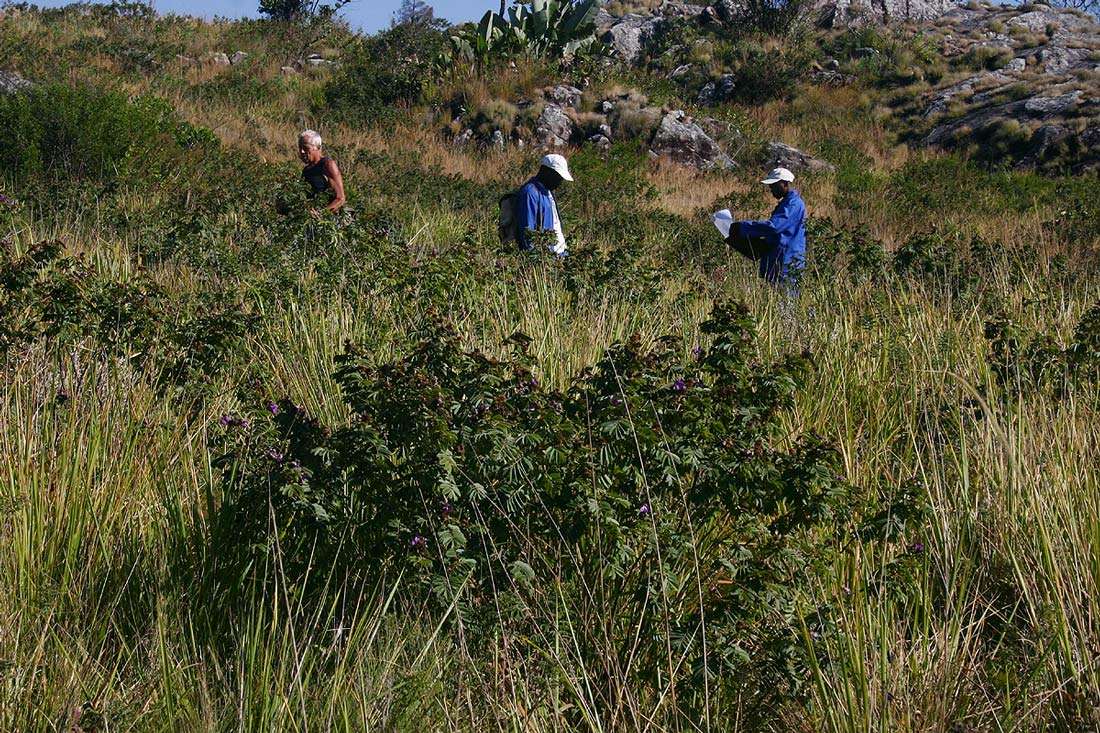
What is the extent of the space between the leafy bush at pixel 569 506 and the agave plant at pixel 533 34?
20.5 meters

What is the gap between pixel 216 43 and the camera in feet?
82.7

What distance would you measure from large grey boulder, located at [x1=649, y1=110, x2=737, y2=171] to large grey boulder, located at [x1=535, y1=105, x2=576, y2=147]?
1570 millimetres

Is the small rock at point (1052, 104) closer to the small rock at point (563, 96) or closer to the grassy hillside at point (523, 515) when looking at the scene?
the small rock at point (563, 96)

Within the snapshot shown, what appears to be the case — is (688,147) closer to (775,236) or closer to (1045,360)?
(775,236)

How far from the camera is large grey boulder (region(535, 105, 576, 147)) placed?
66.3ft

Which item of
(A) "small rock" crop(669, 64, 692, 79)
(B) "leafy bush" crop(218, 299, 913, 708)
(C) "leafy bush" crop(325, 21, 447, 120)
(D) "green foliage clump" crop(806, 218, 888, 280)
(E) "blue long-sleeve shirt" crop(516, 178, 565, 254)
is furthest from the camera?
(A) "small rock" crop(669, 64, 692, 79)

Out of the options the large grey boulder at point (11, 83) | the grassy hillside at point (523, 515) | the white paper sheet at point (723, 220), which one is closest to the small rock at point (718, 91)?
the large grey boulder at point (11, 83)

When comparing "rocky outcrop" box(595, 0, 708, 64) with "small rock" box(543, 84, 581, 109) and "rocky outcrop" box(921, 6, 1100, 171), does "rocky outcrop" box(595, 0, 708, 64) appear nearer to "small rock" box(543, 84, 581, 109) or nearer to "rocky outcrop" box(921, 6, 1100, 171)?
"small rock" box(543, 84, 581, 109)

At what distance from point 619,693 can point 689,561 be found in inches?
27.3

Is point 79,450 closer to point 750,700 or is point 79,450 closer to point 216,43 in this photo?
point 750,700

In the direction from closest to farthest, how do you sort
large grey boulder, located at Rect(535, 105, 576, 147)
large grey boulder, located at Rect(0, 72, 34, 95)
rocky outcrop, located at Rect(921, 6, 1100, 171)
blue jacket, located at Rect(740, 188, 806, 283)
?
blue jacket, located at Rect(740, 188, 806, 283) < large grey boulder, located at Rect(0, 72, 34, 95) < rocky outcrop, located at Rect(921, 6, 1100, 171) < large grey boulder, located at Rect(535, 105, 576, 147)

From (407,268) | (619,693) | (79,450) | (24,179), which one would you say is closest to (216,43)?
(24,179)

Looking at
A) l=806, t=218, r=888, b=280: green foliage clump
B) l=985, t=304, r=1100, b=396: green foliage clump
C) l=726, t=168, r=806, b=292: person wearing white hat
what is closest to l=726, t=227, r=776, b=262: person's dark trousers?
l=726, t=168, r=806, b=292: person wearing white hat

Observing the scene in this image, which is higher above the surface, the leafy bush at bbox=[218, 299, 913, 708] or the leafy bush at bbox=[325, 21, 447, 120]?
the leafy bush at bbox=[218, 299, 913, 708]
